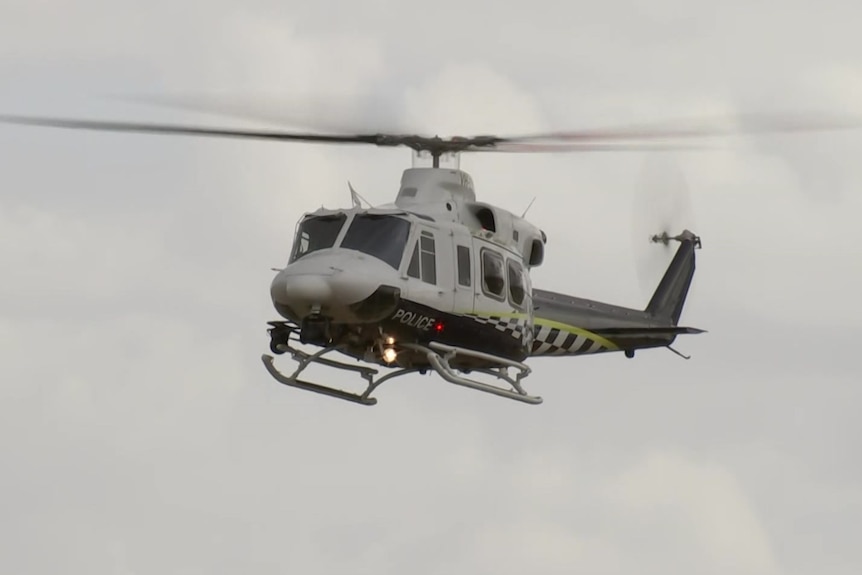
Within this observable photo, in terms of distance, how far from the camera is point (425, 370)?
24625 millimetres

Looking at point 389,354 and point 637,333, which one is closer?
point 389,354

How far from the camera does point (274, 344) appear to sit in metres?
24.3

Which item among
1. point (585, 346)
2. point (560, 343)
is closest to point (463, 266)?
point (560, 343)

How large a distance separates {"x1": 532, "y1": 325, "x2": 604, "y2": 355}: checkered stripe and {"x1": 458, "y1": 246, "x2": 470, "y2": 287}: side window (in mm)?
2629

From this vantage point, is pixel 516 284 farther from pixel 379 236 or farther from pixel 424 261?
pixel 379 236

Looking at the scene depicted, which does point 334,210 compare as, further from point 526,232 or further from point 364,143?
point 526,232

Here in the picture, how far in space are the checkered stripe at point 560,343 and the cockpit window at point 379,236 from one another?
3723 millimetres

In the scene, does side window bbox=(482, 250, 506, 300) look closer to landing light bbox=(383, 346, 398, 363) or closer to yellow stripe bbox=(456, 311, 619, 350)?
landing light bbox=(383, 346, 398, 363)

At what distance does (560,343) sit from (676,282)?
3452 mm

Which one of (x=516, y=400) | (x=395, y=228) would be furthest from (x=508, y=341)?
(x=395, y=228)

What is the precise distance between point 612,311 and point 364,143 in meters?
5.16

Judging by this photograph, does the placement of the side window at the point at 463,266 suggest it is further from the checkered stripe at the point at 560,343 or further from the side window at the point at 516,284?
the checkered stripe at the point at 560,343

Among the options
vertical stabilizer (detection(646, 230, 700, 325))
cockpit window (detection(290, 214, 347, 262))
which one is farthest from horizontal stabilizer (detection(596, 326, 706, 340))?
cockpit window (detection(290, 214, 347, 262))

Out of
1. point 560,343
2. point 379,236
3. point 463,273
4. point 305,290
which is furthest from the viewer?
point 560,343
